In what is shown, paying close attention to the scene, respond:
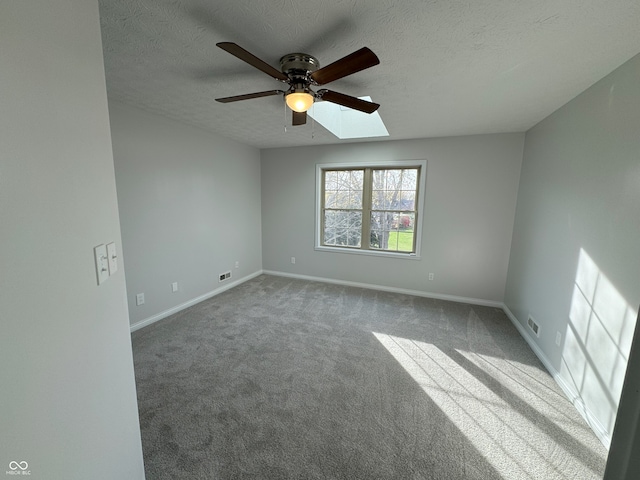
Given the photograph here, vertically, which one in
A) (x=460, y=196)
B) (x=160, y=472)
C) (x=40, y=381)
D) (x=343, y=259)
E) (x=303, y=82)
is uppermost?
(x=303, y=82)

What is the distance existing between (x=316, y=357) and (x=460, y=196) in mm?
2857

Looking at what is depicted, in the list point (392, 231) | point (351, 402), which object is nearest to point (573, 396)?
point (351, 402)

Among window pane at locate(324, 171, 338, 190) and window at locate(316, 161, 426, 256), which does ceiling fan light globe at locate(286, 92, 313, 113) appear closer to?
window at locate(316, 161, 426, 256)

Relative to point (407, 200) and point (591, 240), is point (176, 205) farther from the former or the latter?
point (591, 240)

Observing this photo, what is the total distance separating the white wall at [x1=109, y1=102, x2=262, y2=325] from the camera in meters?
2.68

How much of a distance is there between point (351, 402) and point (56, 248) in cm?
193

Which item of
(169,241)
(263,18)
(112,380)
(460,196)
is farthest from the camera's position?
(460,196)

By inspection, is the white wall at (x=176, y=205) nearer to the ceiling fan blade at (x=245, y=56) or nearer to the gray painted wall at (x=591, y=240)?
the ceiling fan blade at (x=245, y=56)

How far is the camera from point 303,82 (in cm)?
172

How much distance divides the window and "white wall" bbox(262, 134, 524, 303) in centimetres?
15

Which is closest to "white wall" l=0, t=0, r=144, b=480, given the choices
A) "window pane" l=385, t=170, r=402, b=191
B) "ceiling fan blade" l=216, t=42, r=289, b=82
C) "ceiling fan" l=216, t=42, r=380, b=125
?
"ceiling fan blade" l=216, t=42, r=289, b=82

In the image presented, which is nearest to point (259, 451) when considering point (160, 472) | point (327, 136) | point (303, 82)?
point (160, 472)

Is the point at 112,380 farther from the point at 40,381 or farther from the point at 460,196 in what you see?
the point at 460,196

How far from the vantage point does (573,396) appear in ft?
6.34
